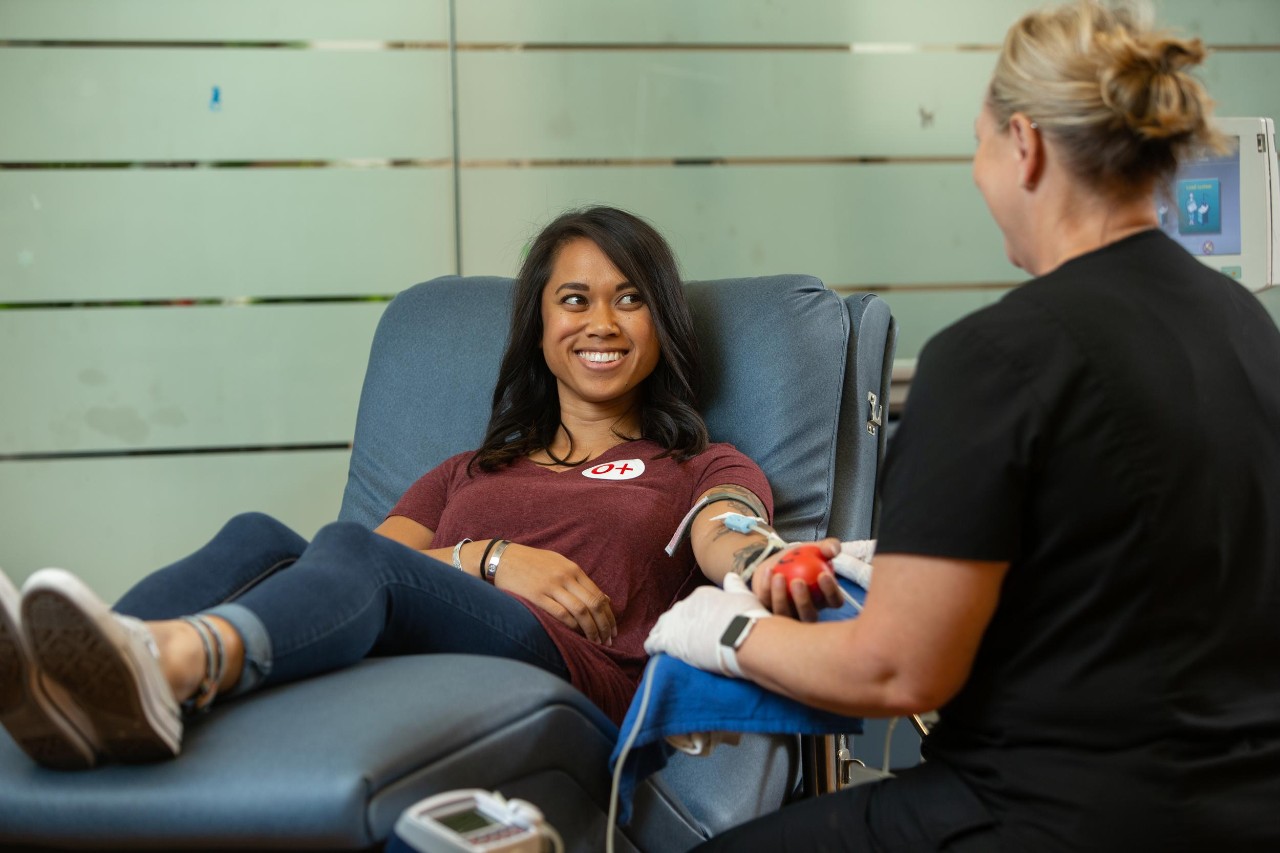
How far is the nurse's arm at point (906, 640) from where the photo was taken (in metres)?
0.97

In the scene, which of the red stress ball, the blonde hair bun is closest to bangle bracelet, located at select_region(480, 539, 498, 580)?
the red stress ball

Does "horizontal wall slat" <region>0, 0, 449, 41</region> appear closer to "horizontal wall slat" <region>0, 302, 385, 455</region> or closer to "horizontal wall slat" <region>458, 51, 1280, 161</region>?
"horizontal wall slat" <region>458, 51, 1280, 161</region>

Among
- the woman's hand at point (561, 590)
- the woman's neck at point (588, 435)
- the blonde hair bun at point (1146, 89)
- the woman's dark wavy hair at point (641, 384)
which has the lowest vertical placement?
the woman's hand at point (561, 590)

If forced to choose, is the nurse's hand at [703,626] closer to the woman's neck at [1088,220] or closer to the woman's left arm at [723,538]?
the woman's left arm at [723,538]

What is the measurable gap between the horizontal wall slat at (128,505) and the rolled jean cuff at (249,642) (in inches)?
84.7

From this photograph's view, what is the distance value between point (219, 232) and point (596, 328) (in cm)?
177

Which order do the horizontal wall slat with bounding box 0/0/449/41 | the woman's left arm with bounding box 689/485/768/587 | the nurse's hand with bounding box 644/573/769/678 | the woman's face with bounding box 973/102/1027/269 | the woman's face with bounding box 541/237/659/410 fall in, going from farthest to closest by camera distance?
the horizontal wall slat with bounding box 0/0/449/41 < the woman's face with bounding box 541/237/659/410 < the woman's left arm with bounding box 689/485/768/587 < the nurse's hand with bounding box 644/573/769/678 < the woman's face with bounding box 973/102/1027/269

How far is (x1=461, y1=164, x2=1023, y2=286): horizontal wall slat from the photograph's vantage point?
334cm

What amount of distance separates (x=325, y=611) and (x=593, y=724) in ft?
1.02

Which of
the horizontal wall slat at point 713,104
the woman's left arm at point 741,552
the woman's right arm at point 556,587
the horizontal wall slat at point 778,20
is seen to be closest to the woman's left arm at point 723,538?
→ the woman's left arm at point 741,552

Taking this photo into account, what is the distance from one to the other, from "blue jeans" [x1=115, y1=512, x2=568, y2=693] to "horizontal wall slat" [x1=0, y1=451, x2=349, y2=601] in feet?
6.26

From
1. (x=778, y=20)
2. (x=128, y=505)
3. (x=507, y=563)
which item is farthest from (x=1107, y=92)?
(x=128, y=505)

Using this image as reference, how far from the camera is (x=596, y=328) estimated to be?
1901 mm

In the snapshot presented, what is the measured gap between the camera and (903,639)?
0.99 metres
